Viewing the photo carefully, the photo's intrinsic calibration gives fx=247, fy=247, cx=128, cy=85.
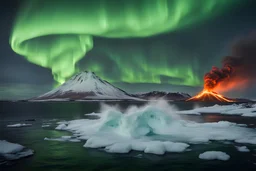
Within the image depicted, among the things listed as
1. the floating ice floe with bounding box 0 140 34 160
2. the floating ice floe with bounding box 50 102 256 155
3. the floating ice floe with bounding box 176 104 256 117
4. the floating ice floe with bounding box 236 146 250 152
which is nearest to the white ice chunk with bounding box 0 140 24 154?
the floating ice floe with bounding box 0 140 34 160

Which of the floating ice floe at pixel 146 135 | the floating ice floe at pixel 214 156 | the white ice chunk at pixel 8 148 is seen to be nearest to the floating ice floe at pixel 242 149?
the floating ice floe at pixel 146 135

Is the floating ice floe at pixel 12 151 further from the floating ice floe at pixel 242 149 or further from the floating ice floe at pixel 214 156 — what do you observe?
the floating ice floe at pixel 242 149

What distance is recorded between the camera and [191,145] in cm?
2788

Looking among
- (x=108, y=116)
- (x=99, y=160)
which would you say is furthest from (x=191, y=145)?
(x=108, y=116)

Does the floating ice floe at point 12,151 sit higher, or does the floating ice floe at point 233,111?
the floating ice floe at point 233,111

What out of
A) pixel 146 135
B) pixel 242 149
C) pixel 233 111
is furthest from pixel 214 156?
pixel 233 111

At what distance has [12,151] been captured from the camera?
950 inches

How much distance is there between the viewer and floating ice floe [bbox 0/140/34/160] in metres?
22.7

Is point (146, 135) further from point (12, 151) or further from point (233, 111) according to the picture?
point (233, 111)

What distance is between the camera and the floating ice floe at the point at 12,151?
2271 cm

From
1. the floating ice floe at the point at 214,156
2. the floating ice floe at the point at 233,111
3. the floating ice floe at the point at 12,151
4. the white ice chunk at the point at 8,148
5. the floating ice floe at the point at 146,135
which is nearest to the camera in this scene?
the floating ice floe at the point at 214,156

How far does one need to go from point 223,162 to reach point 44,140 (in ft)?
72.3

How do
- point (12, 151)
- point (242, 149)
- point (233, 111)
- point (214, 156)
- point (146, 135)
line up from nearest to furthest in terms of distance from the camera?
point (214, 156), point (12, 151), point (242, 149), point (146, 135), point (233, 111)

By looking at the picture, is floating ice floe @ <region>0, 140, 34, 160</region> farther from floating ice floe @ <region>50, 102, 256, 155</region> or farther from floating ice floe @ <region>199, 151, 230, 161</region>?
floating ice floe @ <region>199, 151, 230, 161</region>
